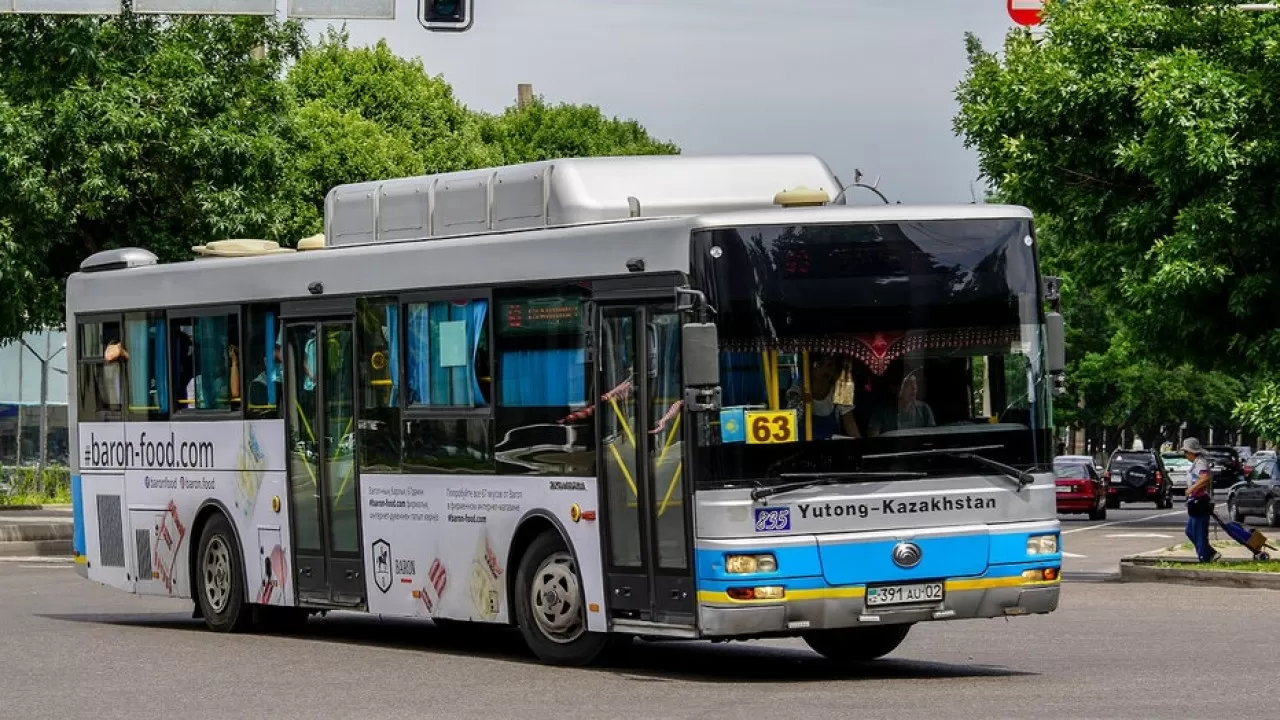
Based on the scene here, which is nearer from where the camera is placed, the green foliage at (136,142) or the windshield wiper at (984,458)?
the windshield wiper at (984,458)

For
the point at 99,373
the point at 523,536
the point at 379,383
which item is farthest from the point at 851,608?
the point at 99,373

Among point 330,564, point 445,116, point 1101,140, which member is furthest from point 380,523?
point 445,116

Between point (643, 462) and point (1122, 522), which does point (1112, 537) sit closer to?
point (1122, 522)

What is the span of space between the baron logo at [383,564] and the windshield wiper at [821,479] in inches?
162

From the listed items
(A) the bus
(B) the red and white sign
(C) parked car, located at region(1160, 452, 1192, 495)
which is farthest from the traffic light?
(C) parked car, located at region(1160, 452, 1192, 495)

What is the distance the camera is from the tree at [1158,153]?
3139 centimetres

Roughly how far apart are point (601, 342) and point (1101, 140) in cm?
2122

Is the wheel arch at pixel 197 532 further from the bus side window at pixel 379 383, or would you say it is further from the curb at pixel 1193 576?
the curb at pixel 1193 576

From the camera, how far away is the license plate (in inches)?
562

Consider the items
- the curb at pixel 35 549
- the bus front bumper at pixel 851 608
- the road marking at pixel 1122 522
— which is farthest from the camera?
the road marking at pixel 1122 522

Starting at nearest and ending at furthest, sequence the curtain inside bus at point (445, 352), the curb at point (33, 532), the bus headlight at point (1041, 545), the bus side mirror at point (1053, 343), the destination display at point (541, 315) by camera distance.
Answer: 1. the bus headlight at point (1041, 545)
2. the bus side mirror at point (1053, 343)
3. the destination display at point (541, 315)
4. the curtain inside bus at point (445, 352)
5. the curb at point (33, 532)

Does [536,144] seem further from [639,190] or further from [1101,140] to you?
[639,190]

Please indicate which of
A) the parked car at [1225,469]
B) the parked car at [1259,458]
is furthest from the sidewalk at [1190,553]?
the parked car at [1225,469]

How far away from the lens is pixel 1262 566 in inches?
1093
